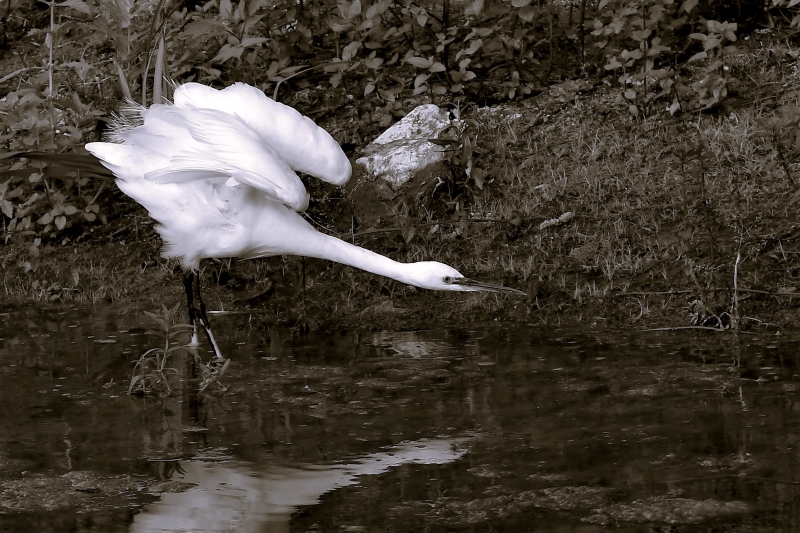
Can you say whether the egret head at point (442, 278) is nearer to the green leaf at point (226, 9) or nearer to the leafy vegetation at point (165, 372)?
the leafy vegetation at point (165, 372)

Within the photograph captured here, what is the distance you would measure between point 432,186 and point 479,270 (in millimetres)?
853

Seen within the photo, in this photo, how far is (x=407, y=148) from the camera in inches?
287

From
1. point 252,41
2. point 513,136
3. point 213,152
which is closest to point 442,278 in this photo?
point 213,152

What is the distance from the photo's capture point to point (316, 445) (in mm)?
4410

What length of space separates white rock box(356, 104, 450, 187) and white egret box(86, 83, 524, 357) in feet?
5.04

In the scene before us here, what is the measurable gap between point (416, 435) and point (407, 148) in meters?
3.19

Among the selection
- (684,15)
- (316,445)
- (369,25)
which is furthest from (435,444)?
(684,15)

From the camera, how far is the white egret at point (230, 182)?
17.4ft

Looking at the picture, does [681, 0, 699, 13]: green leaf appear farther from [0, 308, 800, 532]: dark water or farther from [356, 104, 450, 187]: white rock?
[0, 308, 800, 532]: dark water

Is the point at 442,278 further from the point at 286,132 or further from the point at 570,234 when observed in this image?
the point at 570,234

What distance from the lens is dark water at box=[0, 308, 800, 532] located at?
3701 mm

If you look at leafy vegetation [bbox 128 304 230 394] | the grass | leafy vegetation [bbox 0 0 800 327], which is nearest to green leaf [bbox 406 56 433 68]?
leafy vegetation [bbox 0 0 800 327]

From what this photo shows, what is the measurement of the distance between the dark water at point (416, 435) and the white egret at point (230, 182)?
1.72 feet

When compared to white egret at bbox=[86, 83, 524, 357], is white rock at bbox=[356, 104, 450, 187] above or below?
above
